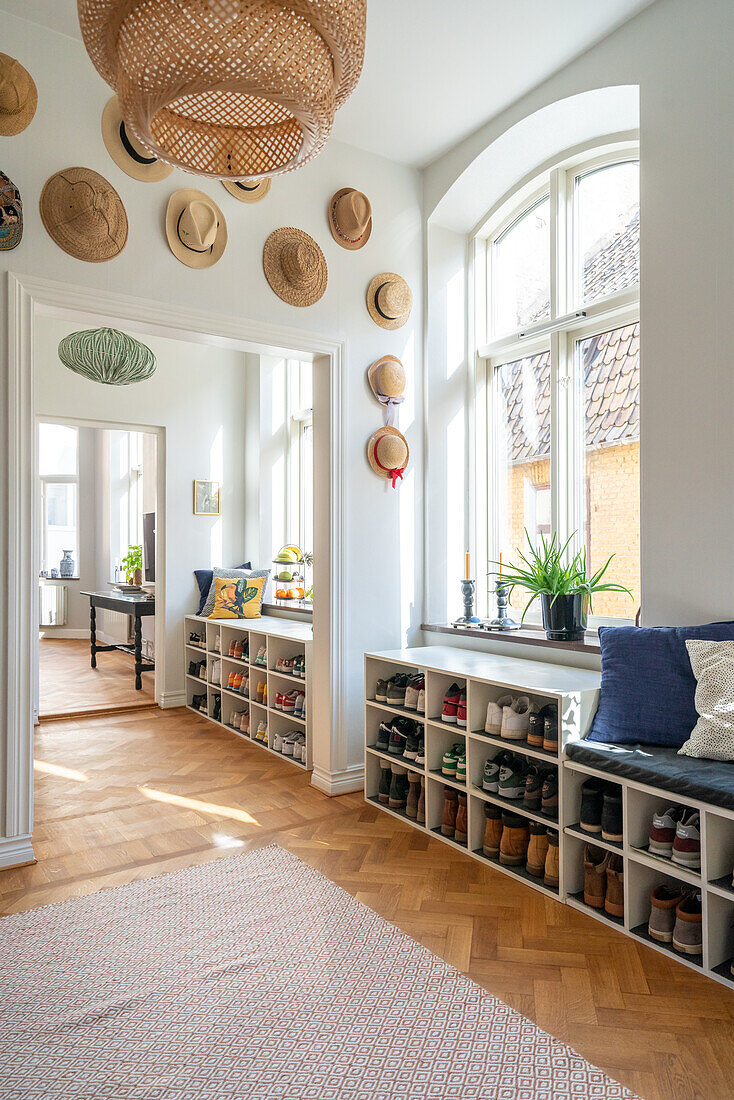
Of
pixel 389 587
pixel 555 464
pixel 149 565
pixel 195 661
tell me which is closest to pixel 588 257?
pixel 555 464

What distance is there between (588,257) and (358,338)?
1210 millimetres

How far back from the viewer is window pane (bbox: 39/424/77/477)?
1000 centimetres

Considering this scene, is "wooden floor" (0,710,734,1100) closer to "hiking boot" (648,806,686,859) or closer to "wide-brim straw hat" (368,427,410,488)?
"hiking boot" (648,806,686,859)

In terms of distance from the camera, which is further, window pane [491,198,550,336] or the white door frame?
window pane [491,198,550,336]

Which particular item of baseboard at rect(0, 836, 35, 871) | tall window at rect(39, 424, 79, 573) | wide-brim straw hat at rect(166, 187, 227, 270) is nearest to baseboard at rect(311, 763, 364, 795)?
baseboard at rect(0, 836, 35, 871)

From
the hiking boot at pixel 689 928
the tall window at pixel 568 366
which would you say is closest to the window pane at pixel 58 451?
the tall window at pixel 568 366

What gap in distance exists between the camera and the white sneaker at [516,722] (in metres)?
2.66

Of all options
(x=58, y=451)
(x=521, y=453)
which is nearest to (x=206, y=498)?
(x=521, y=453)

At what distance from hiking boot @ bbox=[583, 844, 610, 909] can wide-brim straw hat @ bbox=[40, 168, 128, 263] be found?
116 inches

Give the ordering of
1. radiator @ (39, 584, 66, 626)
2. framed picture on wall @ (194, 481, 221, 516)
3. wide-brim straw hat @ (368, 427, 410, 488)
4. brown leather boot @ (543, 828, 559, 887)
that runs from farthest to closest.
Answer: radiator @ (39, 584, 66, 626)
framed picture on wall @ (194, 481, 221, 516)
wide-brim straw hat @ (368, 427, 410, 488)
brown leather boot @ (543, 828, 559, 887)

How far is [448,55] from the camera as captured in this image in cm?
303

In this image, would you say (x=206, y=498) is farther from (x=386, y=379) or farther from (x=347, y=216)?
(x=347, y=216)

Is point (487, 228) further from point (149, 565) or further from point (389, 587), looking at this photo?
point (149, 565)

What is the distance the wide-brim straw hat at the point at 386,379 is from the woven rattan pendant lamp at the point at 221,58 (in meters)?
2.04
